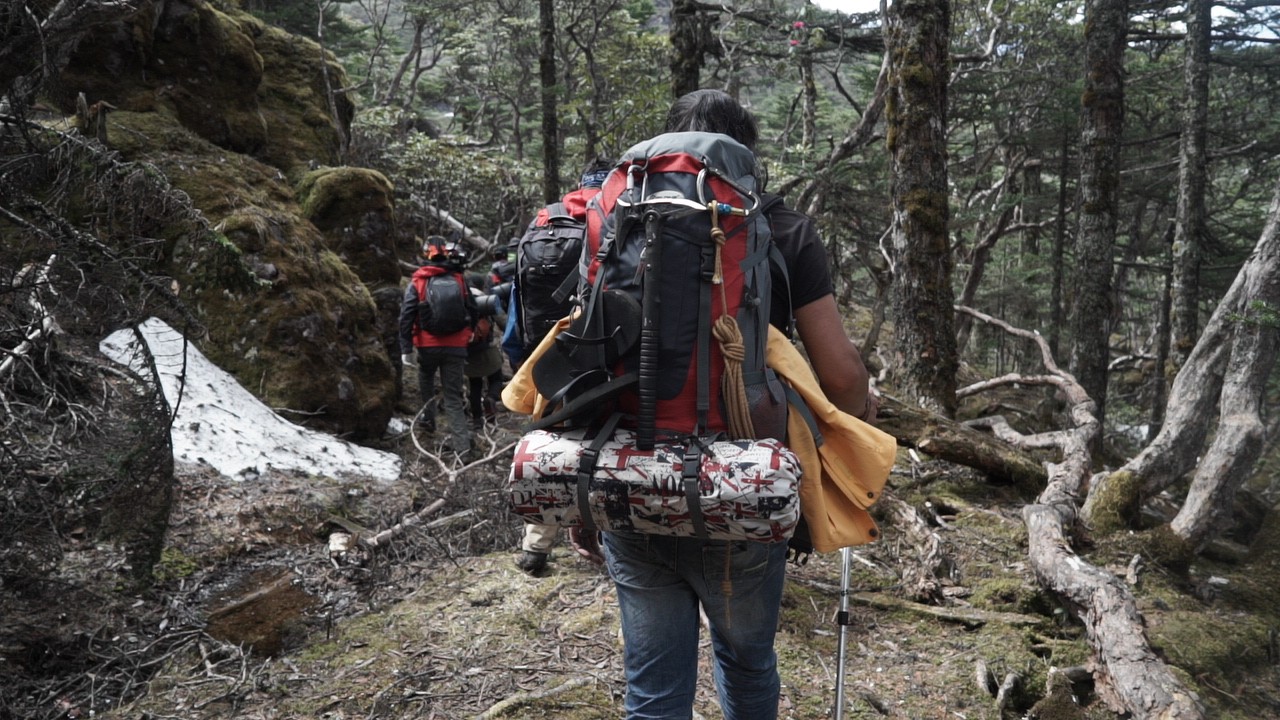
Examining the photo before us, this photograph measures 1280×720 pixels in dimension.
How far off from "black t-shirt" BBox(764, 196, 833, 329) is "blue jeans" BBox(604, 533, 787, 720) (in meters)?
0.65

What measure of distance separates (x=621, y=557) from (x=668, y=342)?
63 cm

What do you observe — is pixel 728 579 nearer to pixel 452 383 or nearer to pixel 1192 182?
pixel 452 383

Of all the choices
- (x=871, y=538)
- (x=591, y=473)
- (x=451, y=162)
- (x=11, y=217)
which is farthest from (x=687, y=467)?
(x=451, y=162)

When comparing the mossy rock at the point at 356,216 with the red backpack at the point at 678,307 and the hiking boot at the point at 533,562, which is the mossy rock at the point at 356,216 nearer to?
the hiking boot at the point at 533,562

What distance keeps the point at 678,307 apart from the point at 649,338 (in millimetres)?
109

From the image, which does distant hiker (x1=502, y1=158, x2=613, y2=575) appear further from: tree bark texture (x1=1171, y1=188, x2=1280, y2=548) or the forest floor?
tree bark texture (x1=1171, y1=188, x2=1280, y2=548)

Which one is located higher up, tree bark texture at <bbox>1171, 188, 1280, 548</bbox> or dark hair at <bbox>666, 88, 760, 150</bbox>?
dark hair at <bbox>666, 88, 760, 150</bbox>

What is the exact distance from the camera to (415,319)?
9320mm

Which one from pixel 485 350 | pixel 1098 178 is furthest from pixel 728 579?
pixel 1098 178

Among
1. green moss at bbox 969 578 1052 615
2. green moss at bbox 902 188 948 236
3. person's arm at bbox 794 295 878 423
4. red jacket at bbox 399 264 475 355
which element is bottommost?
green moss at bbox 969 578 1052 615

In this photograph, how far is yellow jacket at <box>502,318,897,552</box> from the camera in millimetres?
2137

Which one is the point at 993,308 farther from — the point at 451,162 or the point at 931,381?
the point at 931,381

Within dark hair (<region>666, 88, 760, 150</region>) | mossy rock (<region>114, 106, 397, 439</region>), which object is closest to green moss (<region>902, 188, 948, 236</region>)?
dark hair (<region>666, 88, 760, 150</region>)

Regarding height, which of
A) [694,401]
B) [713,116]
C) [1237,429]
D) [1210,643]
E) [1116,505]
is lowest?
[1210,643]
